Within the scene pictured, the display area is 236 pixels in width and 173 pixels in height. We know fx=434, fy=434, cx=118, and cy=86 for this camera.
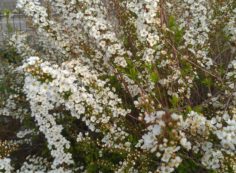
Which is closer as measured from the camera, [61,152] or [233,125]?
[233,125]

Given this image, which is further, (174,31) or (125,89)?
(125,89)

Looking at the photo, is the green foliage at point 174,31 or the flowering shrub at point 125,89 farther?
the green foliage at point 174,31

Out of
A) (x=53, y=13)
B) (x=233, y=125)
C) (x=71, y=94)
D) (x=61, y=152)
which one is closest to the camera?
(x=233, y=125)

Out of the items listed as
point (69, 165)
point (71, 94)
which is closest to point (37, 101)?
point (71, 94)

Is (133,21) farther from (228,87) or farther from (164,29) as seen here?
(228,87)

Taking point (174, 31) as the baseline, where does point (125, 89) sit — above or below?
below

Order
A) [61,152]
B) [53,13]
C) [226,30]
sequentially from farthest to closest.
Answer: [53,13], [226,30], [61,152]

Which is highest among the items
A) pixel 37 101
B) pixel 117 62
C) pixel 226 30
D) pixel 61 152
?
pixel 226 30

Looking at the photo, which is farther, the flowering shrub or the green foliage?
the green foliage
